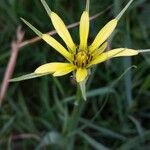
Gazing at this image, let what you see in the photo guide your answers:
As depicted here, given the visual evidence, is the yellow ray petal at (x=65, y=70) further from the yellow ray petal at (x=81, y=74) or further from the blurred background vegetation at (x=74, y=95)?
the blurred background vegetation at (x=74, y=95)

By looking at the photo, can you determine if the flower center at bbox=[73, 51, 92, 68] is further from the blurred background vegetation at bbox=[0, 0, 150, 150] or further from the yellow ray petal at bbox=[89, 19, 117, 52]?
the blurred background vegetation at bbox=[0, 0, 150, 150]

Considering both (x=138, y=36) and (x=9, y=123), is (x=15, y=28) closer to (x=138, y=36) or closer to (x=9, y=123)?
(x=9, y=123)

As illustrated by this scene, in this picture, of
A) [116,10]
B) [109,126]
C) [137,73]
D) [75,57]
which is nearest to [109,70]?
[137,73]

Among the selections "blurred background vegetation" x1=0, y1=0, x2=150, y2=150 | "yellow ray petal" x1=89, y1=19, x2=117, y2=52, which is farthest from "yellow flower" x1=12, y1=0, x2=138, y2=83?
"blurred background vegetation" x1=0, y1=0, x2=150, y2=150

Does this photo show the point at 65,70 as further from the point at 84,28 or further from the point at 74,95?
the point at 74,95

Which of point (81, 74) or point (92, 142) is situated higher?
point (81, 74)

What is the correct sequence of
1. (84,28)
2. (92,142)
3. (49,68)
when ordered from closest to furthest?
(49,68) < (84,28) < (92,142)

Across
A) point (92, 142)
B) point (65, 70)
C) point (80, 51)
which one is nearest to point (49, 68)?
point (65, 70)

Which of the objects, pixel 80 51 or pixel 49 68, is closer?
pixel 49 68
